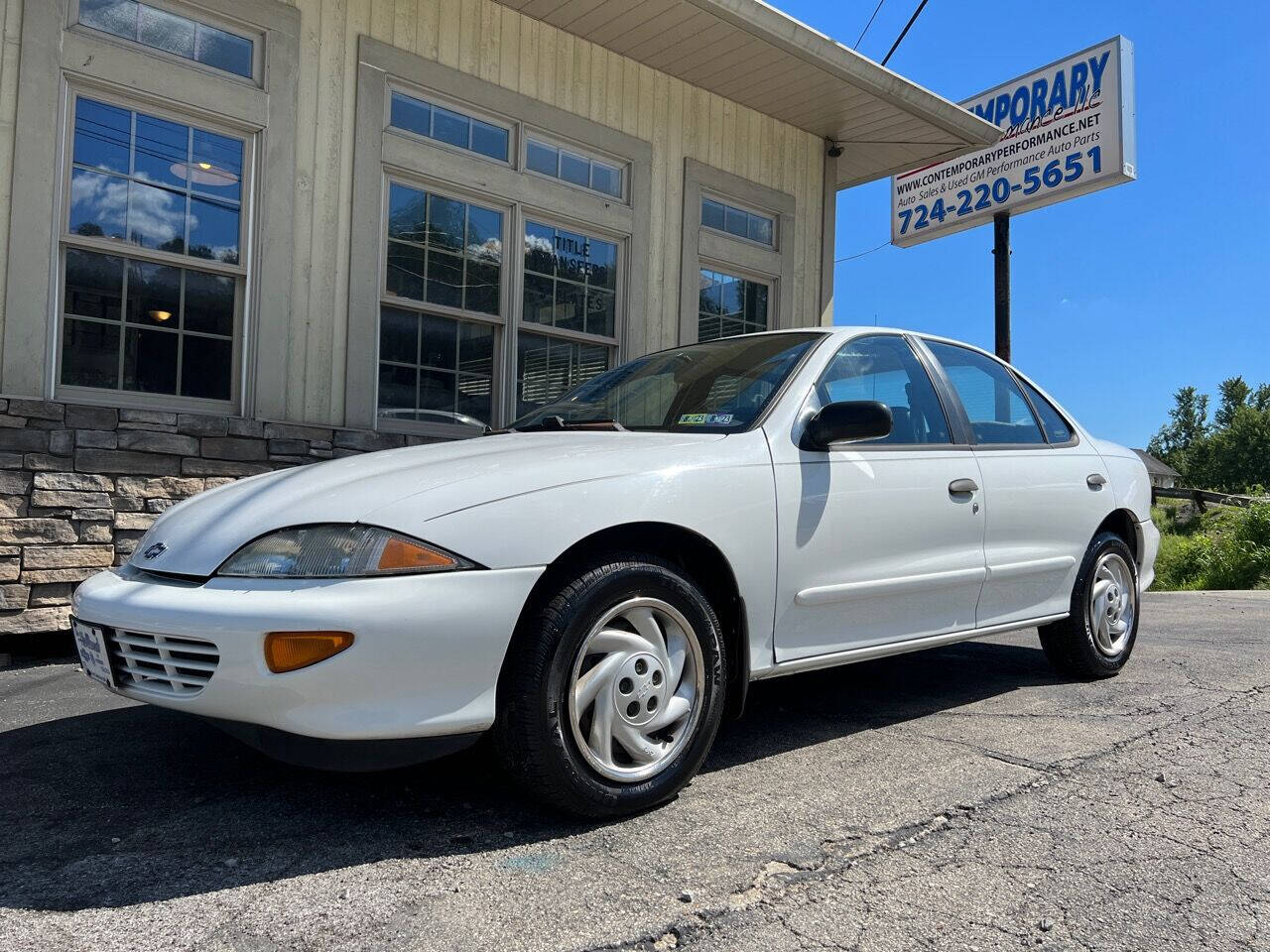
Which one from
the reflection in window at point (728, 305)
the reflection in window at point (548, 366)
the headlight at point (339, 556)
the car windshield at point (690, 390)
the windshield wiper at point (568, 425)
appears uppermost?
the reflection in window at point (728, 305)

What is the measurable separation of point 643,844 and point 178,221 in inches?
187

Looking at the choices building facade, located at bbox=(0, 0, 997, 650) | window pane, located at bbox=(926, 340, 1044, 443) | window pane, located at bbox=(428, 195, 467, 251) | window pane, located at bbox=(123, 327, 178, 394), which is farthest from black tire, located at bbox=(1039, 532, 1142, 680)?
window pane, located at bbox=(123, 327, 178, 394)

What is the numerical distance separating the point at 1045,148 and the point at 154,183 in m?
9.24

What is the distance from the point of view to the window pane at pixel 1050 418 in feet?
14.7

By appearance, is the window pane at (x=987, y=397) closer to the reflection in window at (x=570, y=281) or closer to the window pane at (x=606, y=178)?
the reflection in window at (x=570, y=281)

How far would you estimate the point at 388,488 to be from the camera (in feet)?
8.36

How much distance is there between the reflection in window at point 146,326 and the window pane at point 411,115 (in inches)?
62.9

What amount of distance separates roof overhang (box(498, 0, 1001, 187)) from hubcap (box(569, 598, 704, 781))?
5.33 metres

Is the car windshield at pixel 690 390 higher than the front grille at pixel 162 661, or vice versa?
the car windshield at pixel 690 390

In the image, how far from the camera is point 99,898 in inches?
84.8

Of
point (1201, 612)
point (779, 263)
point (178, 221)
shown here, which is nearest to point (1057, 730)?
point (1201, 612)

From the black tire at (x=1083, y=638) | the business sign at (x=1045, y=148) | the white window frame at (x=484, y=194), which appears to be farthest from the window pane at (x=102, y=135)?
the business sign at (x=1045, y=148)

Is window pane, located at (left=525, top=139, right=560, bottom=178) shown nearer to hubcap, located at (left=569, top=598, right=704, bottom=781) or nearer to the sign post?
the sign post

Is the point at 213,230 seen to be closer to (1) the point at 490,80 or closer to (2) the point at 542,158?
(1) the point at 490,80
